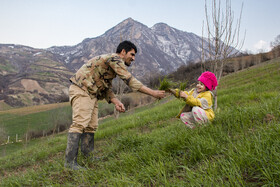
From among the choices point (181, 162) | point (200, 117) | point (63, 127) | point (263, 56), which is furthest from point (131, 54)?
point (263, 56)

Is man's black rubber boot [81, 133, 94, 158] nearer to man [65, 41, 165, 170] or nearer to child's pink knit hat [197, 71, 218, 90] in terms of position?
man [65, 41, 165, 170]

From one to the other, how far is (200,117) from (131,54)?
167 cm

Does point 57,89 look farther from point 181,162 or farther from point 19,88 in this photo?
point 181,162

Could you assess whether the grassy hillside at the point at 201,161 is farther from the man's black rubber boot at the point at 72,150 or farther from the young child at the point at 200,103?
the young child at the point at 200,103

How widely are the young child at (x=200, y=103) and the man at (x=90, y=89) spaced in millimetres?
541

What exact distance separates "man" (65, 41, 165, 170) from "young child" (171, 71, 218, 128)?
1.78 ft

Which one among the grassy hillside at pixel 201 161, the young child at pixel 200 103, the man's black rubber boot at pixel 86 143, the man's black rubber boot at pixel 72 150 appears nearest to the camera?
the grassy hillside at pixel 201 161

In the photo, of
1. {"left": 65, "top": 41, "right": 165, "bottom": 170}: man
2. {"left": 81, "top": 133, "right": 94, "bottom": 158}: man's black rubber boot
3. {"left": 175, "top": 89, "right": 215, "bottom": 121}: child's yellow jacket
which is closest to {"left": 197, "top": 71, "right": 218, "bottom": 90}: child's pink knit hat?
{"left": 175, "top": 89, "right": 215, "bottom": 121}: child's yellow jacket

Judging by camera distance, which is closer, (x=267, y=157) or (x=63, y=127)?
(x=267, y=157)

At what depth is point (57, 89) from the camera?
116m

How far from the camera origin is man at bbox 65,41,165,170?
9.90 ft

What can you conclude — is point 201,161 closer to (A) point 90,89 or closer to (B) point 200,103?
(B) point 200,103

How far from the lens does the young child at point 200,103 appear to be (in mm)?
3195

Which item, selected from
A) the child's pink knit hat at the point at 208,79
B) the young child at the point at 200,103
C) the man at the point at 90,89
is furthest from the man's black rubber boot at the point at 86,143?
the child's pink knit hat at the point at 208,79
